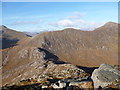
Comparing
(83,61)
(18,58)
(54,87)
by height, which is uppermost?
(54,87)

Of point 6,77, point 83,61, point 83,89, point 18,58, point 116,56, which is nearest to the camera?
point 83,89

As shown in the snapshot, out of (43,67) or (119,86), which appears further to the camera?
(43,67)

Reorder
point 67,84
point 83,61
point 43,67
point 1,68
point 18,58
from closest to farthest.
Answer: point 67,84 < point 43,67 < point 1,68 < point 18,58 < point 83,61

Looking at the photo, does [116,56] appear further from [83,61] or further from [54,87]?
[54,87]

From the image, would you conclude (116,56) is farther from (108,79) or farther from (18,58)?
(108,79)

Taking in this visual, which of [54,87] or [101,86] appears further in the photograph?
[54,87]

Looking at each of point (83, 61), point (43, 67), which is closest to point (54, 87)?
point (43, 67)

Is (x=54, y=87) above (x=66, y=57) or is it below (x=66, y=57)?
above

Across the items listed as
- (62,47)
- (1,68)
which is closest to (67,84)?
(1,68)

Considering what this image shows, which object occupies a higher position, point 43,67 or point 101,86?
point 101,86
